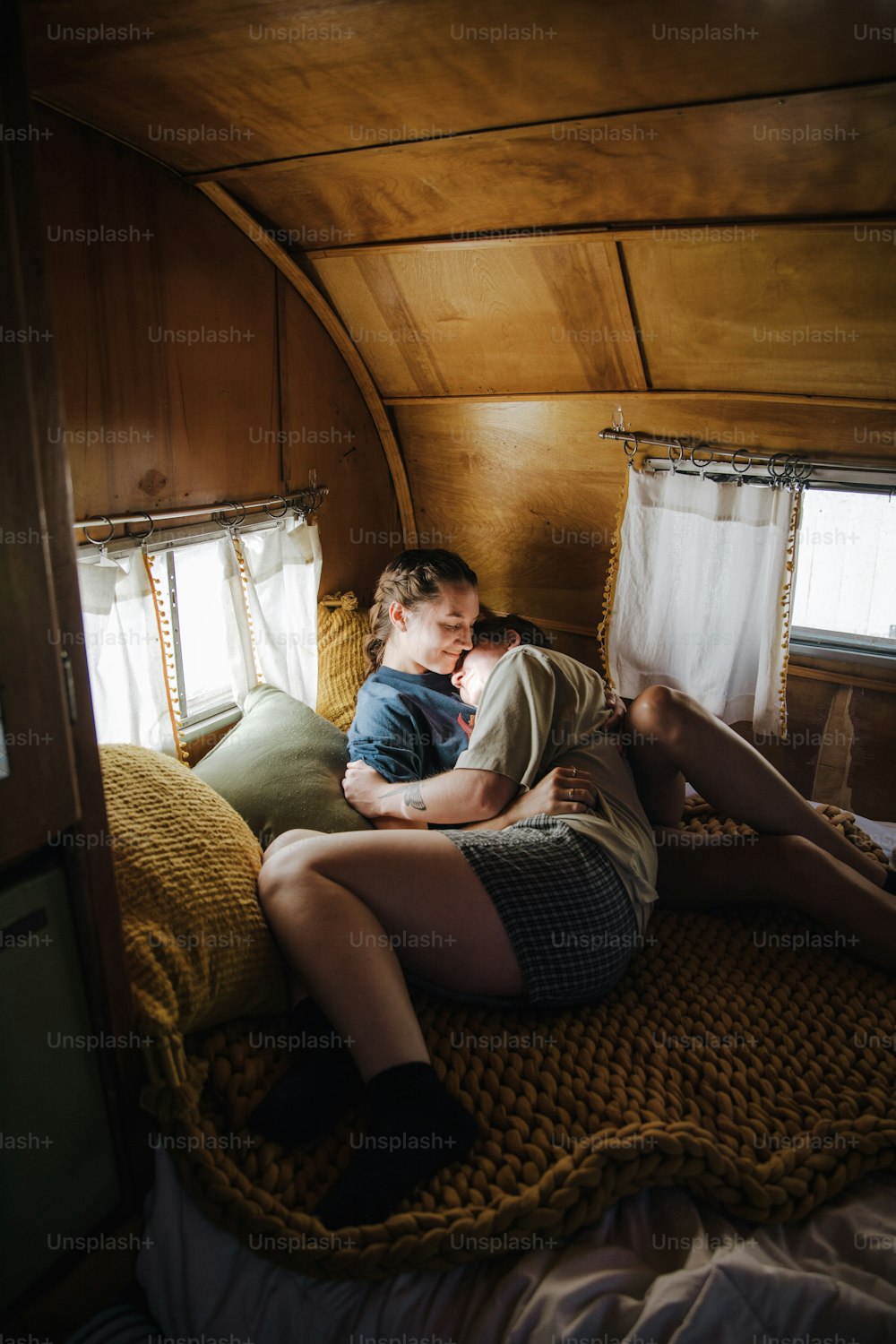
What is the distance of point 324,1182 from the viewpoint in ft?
4.31

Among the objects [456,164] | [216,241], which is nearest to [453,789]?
[456,164]

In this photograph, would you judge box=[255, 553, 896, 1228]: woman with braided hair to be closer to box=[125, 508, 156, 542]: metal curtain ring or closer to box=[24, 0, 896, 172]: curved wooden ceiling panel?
box=[125, 508, 156, 542]: metal curtain ring

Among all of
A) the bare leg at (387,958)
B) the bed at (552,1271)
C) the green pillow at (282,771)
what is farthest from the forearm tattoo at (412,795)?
the bed at (552,1271)

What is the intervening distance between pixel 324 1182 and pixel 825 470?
223 centimetres

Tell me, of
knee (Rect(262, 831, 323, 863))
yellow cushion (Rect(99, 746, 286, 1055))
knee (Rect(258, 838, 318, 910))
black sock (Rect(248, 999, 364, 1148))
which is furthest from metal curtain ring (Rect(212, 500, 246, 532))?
black sock (Rect(248, 999, 364, 1148))

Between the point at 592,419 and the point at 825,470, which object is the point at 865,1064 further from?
the point at 592,419

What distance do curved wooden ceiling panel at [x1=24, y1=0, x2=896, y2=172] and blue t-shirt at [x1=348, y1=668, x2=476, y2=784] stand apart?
4.31ft

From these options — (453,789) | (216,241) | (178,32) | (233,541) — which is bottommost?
(453,789)

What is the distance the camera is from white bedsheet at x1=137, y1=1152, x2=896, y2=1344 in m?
1.11

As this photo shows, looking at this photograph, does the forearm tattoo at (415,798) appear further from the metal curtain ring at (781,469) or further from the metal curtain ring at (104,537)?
the metal curtain ring at (781,469)

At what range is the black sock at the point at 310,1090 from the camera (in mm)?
1355

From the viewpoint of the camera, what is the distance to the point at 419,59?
1.51 meters

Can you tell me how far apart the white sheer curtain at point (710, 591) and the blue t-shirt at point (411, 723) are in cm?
81

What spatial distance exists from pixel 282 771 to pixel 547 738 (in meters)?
0.71
